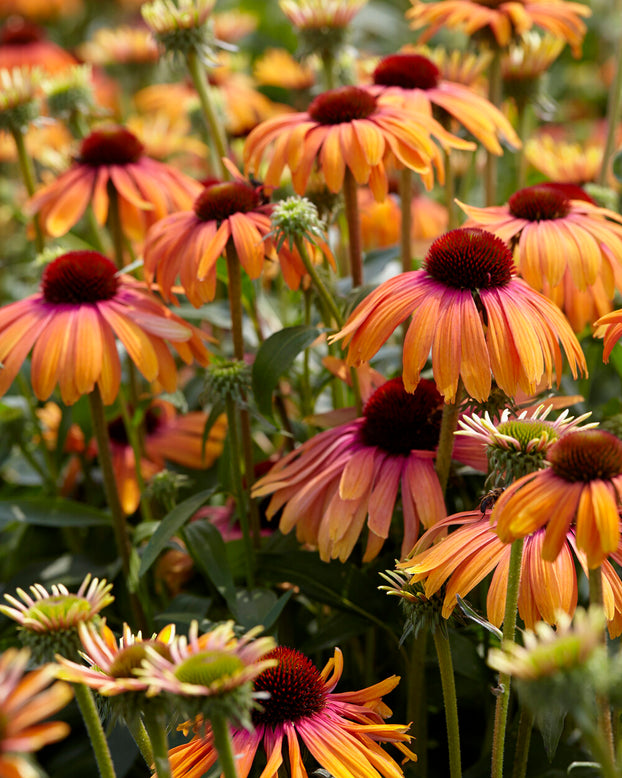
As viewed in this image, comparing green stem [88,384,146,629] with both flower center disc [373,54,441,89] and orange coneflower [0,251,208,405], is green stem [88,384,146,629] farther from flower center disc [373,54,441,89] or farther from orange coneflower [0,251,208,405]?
flower center disc [373,54,441,89]

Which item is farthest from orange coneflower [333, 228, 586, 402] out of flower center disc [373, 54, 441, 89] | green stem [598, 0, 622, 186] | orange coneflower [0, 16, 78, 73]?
orange coneflower [0, 16, 78, 73]

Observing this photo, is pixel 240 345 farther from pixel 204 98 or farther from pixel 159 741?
pixel 159 741

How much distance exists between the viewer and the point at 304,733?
700 millimetres

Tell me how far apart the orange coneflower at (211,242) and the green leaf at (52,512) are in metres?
0.28

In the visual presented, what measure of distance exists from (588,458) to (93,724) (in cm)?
36

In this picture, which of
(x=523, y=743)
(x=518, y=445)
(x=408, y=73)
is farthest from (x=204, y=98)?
(x=523, y=743)

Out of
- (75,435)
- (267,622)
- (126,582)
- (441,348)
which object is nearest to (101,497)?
(75,435)

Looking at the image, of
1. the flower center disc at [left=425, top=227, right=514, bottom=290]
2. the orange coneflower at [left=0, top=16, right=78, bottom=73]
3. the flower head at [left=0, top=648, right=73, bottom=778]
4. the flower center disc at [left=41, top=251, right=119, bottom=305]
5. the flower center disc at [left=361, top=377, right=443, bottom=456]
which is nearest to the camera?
the flower head at [left=0, top=648, right=73, bottom=778]

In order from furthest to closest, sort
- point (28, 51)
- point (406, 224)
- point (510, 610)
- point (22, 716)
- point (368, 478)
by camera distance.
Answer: point (28, 51), point (406, 224), point (368, 478), point (510, 610), point (22, 716)

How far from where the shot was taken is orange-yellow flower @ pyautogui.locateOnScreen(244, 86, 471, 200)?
3.22 feet

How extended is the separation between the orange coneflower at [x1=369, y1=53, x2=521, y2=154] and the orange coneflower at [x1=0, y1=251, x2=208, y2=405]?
398 mm

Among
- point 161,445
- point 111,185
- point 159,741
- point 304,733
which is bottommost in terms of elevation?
point 161,445

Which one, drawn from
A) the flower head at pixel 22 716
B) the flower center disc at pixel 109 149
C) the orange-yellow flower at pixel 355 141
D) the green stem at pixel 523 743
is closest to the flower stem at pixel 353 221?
the orange-yellow flower at pixel 355 141

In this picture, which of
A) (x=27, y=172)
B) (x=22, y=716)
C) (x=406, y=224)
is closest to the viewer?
(x=22, y=716)
